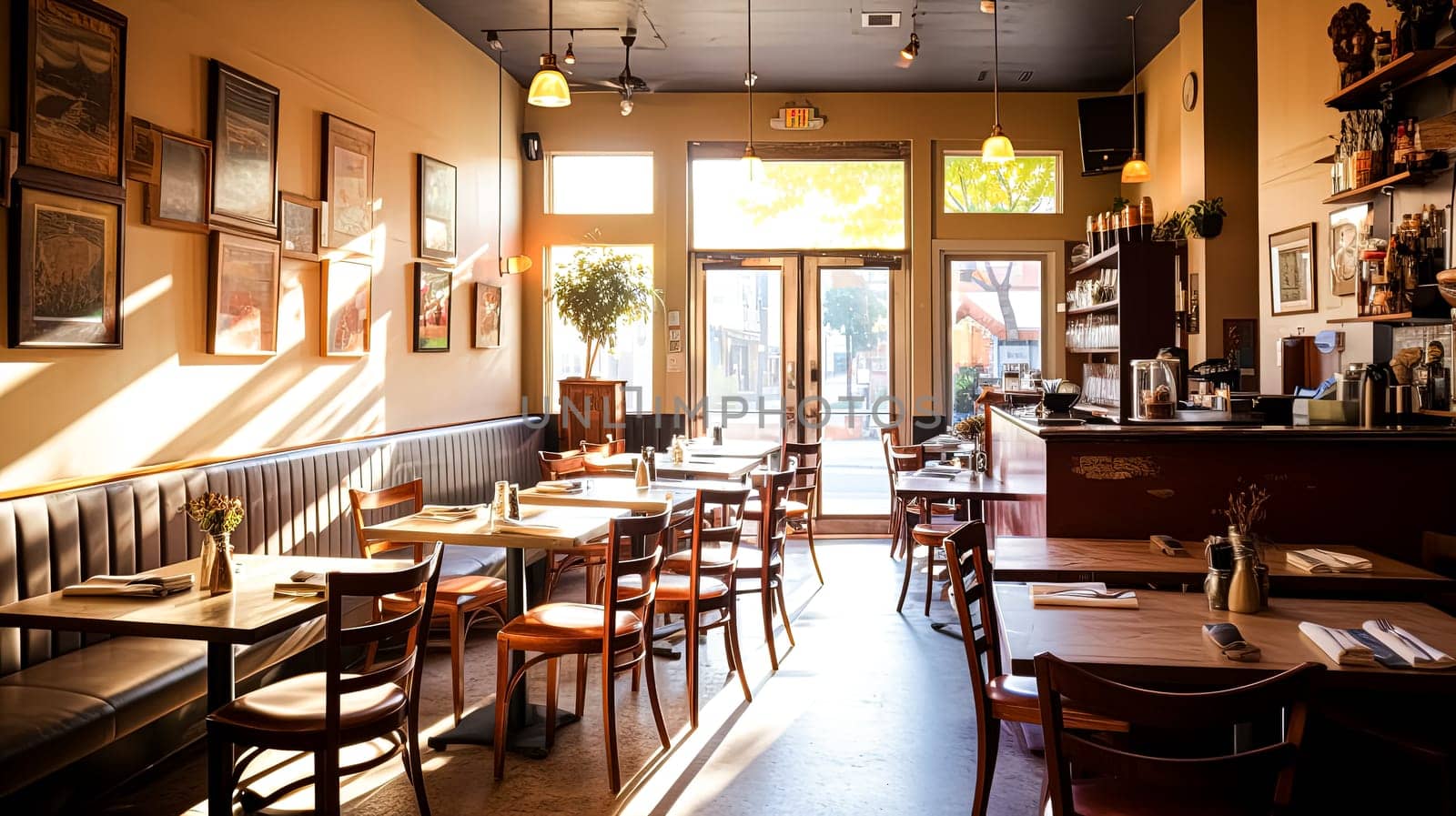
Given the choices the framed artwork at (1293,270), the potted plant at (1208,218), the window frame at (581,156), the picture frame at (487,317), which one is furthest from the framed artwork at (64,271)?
the potted plant at (1208,218)

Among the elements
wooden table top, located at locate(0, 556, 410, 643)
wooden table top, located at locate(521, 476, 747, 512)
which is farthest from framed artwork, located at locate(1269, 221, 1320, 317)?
wooden table top, located at locate(0, 556, 410, 643)

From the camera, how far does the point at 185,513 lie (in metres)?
4.20

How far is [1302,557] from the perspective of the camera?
127 inches

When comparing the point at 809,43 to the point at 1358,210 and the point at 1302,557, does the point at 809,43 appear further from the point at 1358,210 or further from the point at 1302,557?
the point at 1302,557

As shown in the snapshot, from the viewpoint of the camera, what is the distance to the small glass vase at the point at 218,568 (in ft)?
10.2

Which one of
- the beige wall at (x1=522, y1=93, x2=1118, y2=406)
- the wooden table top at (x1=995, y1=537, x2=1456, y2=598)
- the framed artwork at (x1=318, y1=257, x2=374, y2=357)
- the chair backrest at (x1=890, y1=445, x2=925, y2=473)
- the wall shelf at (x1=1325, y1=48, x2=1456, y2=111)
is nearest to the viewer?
the wooden table top at (x1=995, y1=537, x2=1456, y2=598)

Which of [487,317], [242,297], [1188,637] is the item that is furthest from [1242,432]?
[487,317]

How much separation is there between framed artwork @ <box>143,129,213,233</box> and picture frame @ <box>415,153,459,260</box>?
91.7 inches

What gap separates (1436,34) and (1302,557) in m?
2.29

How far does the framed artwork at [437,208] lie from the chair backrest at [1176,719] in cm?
600

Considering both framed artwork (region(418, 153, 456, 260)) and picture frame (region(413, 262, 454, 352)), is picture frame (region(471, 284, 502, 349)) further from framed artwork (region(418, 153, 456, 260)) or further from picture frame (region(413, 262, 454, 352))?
framed artwork (region(418, 153, 456, 260))

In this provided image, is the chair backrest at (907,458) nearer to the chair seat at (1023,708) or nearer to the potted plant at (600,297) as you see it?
the potted plant at (600,297)

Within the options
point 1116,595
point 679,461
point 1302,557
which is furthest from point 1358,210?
point 679,461

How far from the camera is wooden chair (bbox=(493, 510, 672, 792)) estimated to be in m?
3.57
